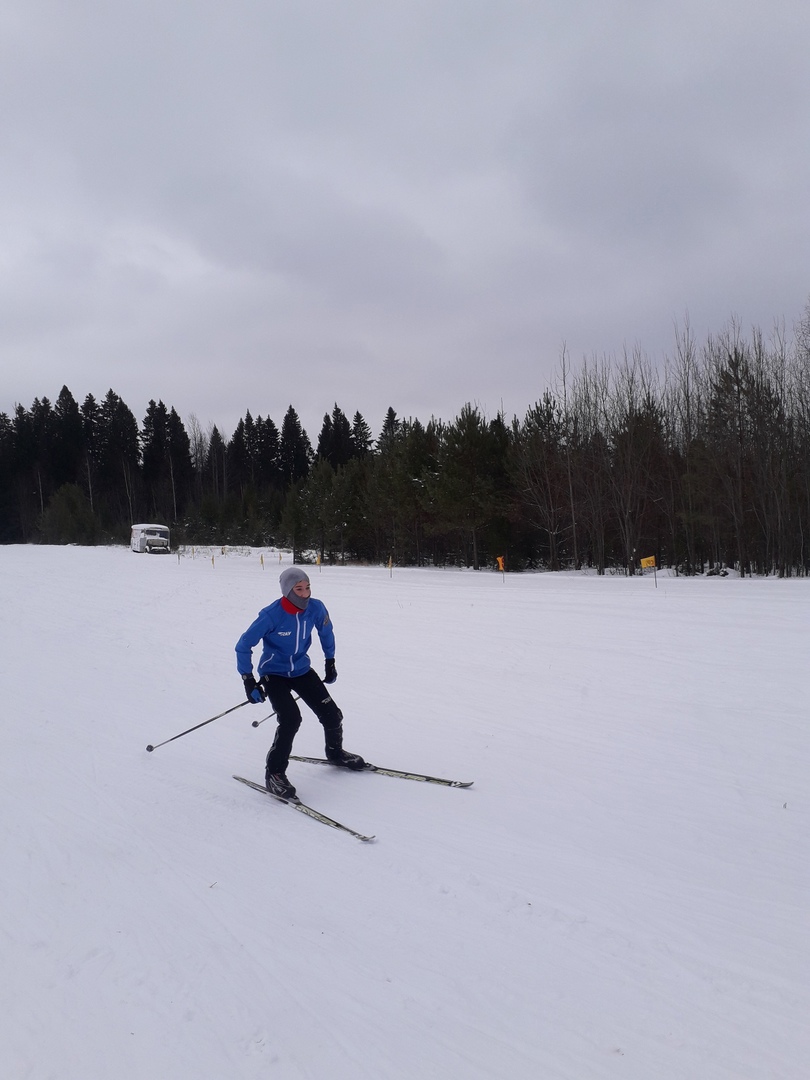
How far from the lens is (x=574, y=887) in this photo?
3.98 m

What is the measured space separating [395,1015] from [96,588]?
73.6 ft

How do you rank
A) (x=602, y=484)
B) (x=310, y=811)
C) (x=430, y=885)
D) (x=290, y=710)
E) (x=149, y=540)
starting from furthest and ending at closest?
(x=149, y=540), (x=602, y=484), (x=290, y=710), (x=310, y=811), (x=430, y=885)

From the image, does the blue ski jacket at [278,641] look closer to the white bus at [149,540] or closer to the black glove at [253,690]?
the black glove at [253,690]

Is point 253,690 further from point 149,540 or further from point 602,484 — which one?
point 149,540

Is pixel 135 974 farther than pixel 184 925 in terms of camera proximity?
No

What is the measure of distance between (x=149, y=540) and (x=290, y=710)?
4556 cm

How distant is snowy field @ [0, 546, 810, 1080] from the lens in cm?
284

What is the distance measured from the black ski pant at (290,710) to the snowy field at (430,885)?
37 centimetres

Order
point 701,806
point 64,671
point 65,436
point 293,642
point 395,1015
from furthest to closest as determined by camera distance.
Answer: point 65,436
point 64,671
point 293,642
point 701,806
point 395,1015

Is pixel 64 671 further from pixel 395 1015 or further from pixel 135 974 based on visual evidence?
pixel 395 1015

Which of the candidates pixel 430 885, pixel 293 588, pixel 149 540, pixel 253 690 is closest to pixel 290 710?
pixel 253 690

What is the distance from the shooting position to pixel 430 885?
13.4ft

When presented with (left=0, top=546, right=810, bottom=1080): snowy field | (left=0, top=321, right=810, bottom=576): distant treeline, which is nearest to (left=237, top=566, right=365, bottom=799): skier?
(left=0, top=546, right=810, bottom=1080): snowy field

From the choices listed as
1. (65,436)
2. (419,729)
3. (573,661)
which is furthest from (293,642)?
(65,436)
